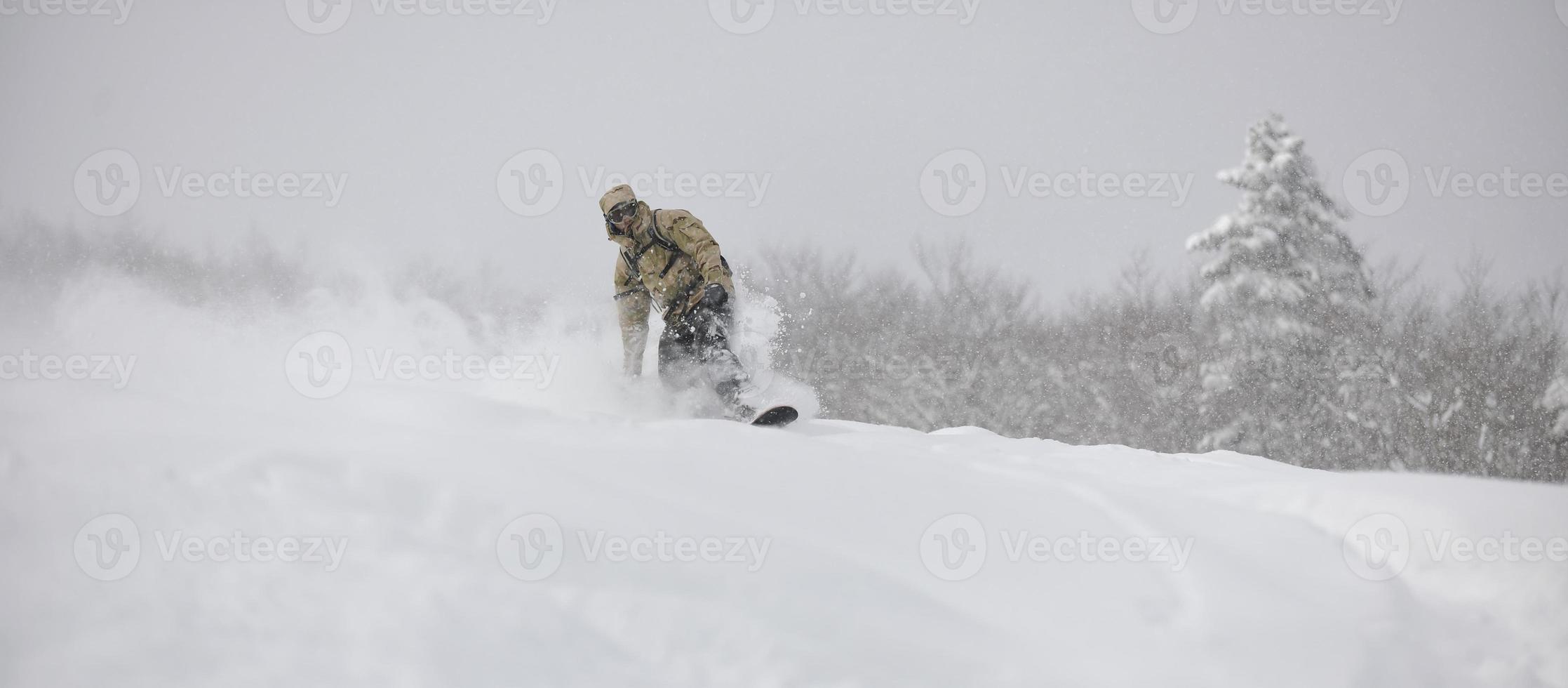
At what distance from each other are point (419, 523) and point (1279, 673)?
7.40ft

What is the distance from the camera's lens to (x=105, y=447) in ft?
9.41

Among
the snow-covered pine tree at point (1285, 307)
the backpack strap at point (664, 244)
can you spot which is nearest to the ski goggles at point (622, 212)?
the backpack strap at point (664, 244)

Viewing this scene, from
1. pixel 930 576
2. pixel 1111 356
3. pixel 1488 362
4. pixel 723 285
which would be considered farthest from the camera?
pixel 1111 356

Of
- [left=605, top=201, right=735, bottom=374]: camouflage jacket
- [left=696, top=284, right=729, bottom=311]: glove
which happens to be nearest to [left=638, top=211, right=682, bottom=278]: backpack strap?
[left=605, top=201, right=735, bottom=374]: camouflage jacket

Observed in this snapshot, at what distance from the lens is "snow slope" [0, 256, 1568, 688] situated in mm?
2248

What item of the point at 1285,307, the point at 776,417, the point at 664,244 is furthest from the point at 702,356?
the point at 1285,307

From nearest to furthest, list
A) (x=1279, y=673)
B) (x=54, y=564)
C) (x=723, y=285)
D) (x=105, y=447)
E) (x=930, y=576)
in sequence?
(x=1279, y=673) < (x=54, y=564) < (x=930, y=576) < (x=105, y=447) < (x=723, y=285)

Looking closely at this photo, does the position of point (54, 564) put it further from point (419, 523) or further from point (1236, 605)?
point (1236, 605)

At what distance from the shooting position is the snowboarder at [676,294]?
20.0ft

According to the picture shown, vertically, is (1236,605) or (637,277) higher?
(637,277)

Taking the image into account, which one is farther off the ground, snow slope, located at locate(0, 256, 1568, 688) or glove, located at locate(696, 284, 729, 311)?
glove, located at locate(696, 284, 729, 311)

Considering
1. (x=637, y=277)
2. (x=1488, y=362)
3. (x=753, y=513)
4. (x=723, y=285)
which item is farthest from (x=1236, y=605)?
(x=1488, y=362)

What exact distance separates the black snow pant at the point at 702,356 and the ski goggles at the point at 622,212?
78cm

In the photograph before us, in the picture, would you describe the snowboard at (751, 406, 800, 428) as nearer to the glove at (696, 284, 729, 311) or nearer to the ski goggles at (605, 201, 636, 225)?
the glove at (696, 284, 729, 311)
